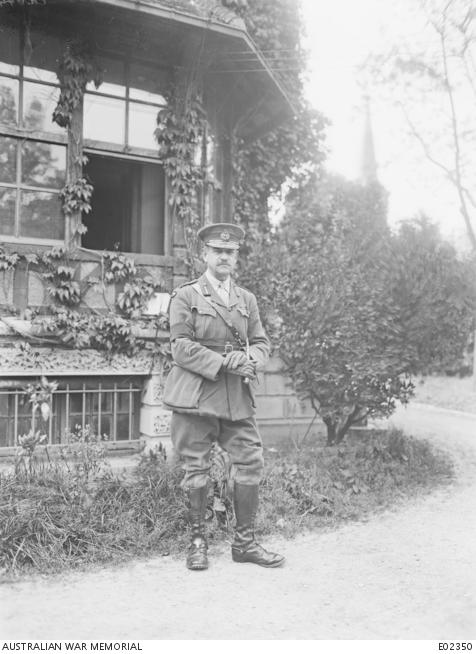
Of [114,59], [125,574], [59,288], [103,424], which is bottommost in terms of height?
[125,574]

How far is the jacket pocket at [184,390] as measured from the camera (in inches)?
160

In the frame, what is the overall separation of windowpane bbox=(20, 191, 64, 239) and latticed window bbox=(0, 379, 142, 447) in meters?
1.53

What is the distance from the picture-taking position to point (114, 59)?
6.52 meters

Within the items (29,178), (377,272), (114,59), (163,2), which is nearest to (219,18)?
(163,2)

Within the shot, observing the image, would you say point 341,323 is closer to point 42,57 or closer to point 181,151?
point 181,151

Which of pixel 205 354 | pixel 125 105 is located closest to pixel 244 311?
pixel 205 354

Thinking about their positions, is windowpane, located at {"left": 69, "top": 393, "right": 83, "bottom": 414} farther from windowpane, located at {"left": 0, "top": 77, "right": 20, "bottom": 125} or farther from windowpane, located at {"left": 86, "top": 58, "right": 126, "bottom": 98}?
windowpane, located at {"left": 86, "top": 58, "right": 126, "bottom": 98}

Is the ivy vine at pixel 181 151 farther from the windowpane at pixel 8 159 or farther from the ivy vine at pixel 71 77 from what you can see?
the windowpane at pixel 8 159

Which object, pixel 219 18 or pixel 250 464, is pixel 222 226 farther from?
pixel 219 18

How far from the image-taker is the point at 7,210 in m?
6.07

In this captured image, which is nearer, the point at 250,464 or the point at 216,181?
the point at 250,464

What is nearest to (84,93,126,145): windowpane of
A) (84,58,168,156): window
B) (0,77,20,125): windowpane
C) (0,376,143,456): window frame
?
(84,58,168,156): window

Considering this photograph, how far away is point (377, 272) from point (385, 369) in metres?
1.04

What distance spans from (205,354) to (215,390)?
0.26m
